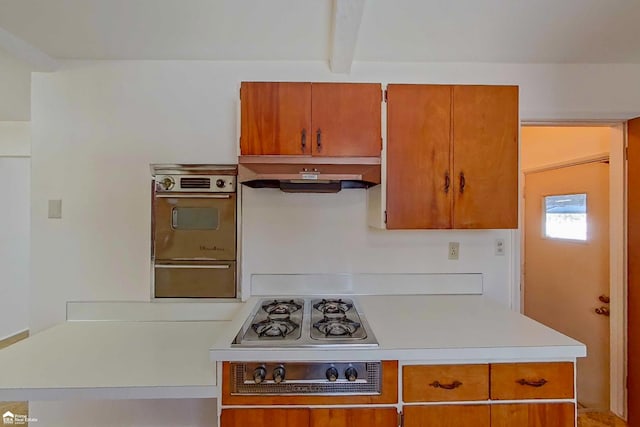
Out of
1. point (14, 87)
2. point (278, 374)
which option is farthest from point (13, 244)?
point (278, 374)

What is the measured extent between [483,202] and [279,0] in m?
Result: 1.40

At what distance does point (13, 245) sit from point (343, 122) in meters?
4.25

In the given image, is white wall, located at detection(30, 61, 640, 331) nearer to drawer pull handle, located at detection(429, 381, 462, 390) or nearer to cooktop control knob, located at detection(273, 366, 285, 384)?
cooktop control knob, located at detection(273, 366, 285, 384)

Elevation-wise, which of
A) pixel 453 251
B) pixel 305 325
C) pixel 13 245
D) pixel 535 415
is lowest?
pixel 535 415

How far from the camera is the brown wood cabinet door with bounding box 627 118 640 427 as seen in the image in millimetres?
2051

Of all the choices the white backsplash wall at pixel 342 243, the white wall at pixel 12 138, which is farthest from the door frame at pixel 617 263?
the white wall at pixel 12 138

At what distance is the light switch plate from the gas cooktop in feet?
4.47

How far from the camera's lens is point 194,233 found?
209 centimetres

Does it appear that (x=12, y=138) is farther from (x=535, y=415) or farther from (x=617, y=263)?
(x=617, y=263)

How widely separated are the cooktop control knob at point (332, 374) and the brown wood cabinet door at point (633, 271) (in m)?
2.00

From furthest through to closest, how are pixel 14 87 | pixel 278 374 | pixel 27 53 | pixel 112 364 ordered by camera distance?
1. pixel 14 87
2. pixel 27 53
3. pixel 112 364
4. pixel 278 374

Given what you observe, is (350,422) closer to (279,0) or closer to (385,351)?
(385,351)

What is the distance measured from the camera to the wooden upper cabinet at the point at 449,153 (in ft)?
5.83

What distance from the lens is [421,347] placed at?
1306 mm
